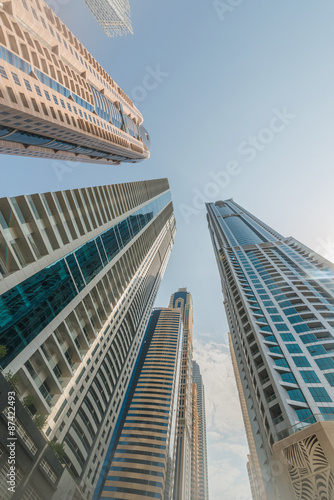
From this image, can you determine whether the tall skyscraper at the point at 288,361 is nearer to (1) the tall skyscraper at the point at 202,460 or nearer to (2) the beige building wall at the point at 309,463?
(2) the beige building wall at the point at 309,463

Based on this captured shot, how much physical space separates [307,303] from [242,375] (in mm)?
24141

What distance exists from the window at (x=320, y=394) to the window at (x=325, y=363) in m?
4.49

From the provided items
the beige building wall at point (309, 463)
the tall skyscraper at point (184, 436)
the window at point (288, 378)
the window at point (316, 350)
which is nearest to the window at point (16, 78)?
the beige building wall at point (309, 463)

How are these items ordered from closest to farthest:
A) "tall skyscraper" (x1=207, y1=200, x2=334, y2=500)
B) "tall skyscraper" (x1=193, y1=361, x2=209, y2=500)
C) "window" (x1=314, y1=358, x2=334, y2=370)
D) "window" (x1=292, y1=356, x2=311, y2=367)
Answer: "tall skyscraper" (x1=207, y1=200, x2=334, y2=500) < "window" (x1=314, y1=358, x2=334, y2=370) < "window" (x1=292, y1=356, x2=311, y2=367) < "tall skyscraper" (x1=193, y1=361, x2=209, y2=500)

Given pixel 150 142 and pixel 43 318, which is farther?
pixel 150 142

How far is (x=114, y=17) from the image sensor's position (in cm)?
8856

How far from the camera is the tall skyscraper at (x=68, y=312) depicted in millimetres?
25406

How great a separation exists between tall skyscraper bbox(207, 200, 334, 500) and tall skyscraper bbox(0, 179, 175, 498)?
82.0 ft

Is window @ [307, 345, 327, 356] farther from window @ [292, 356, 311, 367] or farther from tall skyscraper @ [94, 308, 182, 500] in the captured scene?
tall skyscraper @ [94, 308, 182, 500]

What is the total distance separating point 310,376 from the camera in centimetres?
3862

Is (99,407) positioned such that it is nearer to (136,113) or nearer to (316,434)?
(316,434)

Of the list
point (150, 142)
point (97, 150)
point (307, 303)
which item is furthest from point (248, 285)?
point (150, 142)

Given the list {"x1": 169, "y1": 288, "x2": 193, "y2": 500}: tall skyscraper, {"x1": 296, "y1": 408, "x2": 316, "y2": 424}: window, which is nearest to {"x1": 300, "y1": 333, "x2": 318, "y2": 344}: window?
{"x1": 296, "y1": 408, "x2": 316, "y2": 424}: window

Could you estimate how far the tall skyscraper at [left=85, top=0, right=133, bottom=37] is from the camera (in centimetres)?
8356
